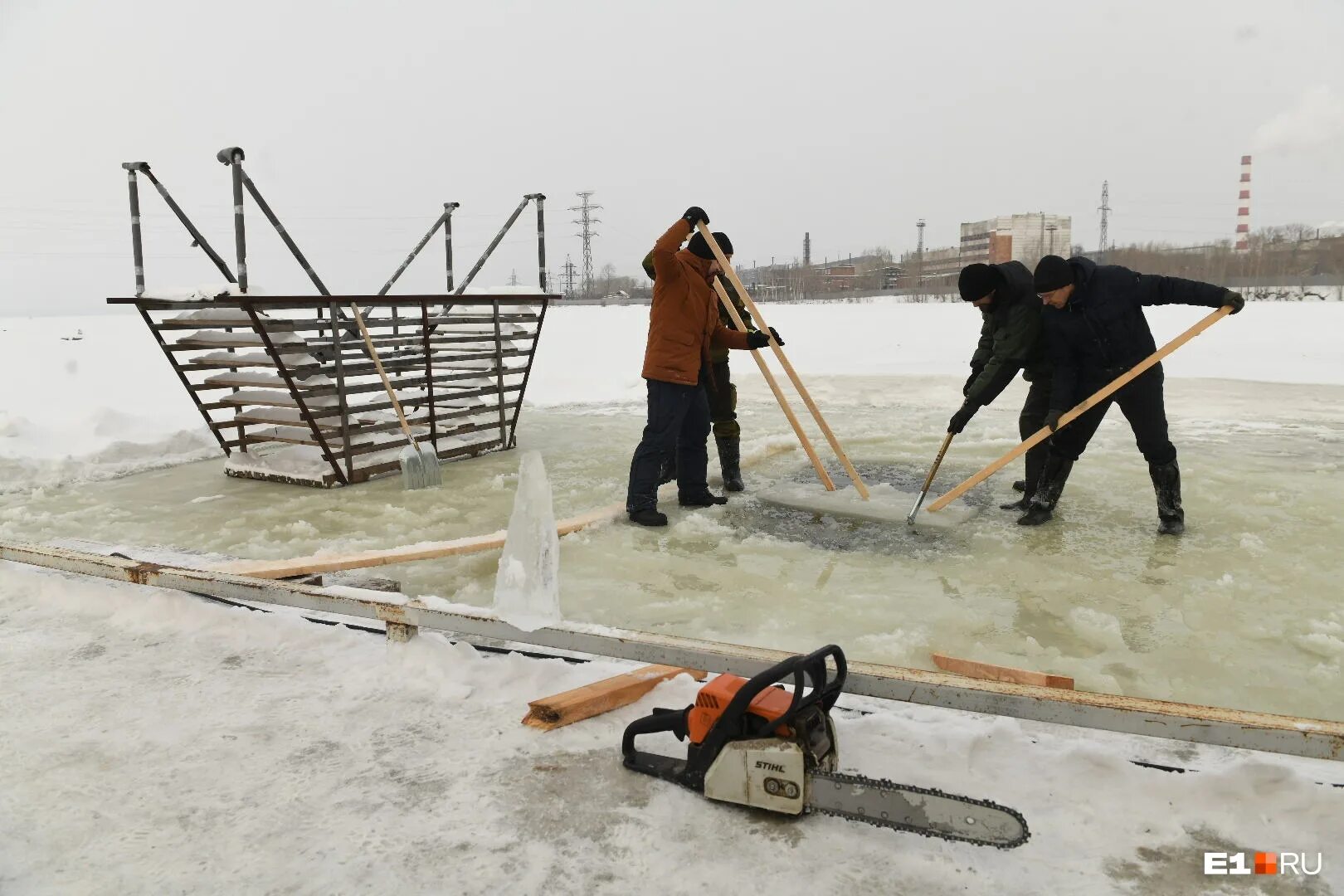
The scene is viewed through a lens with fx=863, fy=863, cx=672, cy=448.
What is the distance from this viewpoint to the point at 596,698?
8.28 ft

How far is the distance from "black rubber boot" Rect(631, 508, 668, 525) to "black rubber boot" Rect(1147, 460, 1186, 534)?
2669mm

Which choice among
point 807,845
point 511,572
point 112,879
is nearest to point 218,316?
point 511,572

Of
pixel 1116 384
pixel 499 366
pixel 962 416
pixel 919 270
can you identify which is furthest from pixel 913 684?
pixel 919 270

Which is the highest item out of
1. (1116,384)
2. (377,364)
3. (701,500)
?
(377,364)

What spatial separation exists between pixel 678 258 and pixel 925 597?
244 cm

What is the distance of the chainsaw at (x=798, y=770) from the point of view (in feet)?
6.38

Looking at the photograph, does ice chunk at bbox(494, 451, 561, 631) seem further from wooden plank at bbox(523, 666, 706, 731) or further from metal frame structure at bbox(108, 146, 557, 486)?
metal frame structure at bbox(108, 146, 557, 486)

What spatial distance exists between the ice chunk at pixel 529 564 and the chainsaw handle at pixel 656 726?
0.58 meters

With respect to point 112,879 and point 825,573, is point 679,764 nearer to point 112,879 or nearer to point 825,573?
point 112,879

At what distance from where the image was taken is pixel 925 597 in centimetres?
377

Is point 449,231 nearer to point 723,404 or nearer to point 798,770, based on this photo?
point 723,404

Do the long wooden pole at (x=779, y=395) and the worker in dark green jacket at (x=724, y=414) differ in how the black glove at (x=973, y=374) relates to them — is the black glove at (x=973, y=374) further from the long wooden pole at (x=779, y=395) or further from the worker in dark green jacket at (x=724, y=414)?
the worker in dark green jacket at (x=724, y=414)

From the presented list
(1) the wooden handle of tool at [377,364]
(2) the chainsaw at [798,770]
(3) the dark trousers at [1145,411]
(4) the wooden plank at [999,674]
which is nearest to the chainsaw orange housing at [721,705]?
(2) the chainsaw at [798,770]

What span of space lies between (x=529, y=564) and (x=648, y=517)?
7.53 ft
